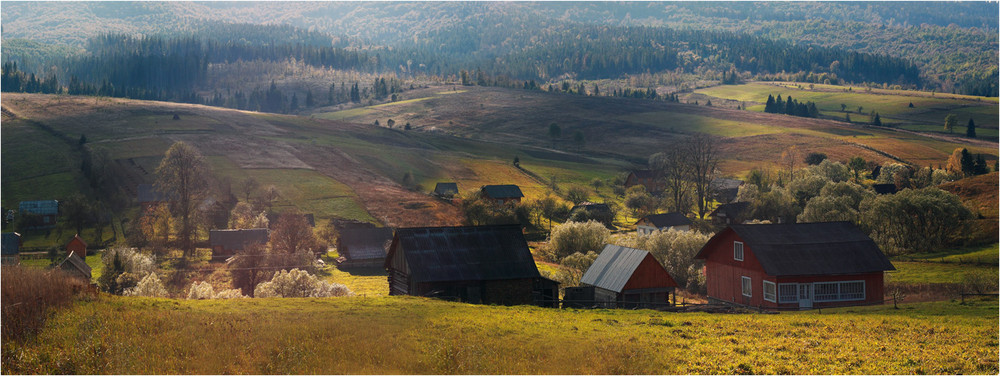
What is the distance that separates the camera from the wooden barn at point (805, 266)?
1916 inches

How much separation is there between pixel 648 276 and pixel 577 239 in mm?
33961

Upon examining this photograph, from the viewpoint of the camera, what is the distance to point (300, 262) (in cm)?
7831

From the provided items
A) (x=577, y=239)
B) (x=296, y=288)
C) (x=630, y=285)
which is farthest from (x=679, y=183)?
(x=296, y=288)

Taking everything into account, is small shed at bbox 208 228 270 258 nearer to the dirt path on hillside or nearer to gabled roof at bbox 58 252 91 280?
gabled roof at bbox 58 252 91 280

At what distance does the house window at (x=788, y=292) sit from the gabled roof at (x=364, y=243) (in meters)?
54.4

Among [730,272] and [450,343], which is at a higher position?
[450,343]

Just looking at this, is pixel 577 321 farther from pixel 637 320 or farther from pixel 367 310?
pixel 367 310

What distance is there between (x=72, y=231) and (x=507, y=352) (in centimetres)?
9184

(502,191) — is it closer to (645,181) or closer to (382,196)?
(382,196)

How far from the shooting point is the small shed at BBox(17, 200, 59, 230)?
98375 mm

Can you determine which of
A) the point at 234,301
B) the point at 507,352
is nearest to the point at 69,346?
the point at 234,301

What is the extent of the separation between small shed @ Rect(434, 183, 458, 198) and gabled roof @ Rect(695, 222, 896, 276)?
85.6 m

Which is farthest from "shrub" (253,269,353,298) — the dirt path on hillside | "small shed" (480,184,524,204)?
"small shed" (480,184,524,204)

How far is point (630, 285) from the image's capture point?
49.6 metres
